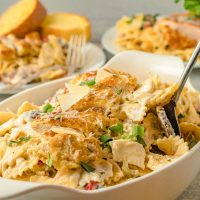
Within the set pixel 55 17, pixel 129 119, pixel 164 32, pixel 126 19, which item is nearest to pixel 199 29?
pixel 164 32

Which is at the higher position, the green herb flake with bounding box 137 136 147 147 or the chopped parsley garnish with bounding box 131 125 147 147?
the chopped parsley garnish with bounding box 131 125 147 147

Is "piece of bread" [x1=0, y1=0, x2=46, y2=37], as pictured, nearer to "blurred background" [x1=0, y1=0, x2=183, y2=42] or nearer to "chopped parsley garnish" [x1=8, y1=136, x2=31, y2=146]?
"blurred background" [x1=0, y1=0, x2=183, y2=42]

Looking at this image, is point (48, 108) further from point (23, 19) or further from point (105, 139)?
point (23, 19)

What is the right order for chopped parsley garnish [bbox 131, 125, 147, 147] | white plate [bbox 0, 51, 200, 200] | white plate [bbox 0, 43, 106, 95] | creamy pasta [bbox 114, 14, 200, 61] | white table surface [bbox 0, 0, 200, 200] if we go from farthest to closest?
white table surface [bbox 0, 0, 200, 200] < creamy pasta [bbox 114, 14, 200, 61] < white plate [bbox 0, 43, 106, 95] < chopped parsley garnish [bbox 131, 125, 147, 147] < white plate [bbox 0, 51, 200, 200]

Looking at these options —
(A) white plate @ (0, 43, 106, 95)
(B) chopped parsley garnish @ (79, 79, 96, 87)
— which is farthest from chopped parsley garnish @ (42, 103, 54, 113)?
(A) white plate @ (0, 43, 106, 95)

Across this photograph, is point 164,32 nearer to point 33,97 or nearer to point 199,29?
point 199,29

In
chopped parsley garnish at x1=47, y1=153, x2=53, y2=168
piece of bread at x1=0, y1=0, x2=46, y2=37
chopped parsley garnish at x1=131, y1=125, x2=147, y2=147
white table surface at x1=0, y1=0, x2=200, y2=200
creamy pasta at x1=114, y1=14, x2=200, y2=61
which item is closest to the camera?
chopped parsley garnish at x1=47, y1=153, x2=53, y2=168
